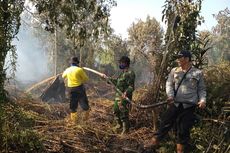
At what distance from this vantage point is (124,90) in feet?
27.0

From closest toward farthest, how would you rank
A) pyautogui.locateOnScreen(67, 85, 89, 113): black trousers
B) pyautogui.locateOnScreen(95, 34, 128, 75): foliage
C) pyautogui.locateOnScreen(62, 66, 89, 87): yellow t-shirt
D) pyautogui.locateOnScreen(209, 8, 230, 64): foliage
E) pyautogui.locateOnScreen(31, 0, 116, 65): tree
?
pyautogui.locateOnScreen(31, 0, 116, 65): tree < pyautogui.locateOnScreen(62, 66, 89, 87): yellow t-shirt < pyautogui.locateOnScreen(67, 85, 89, 113): black trousers < pyautogui.locateOnScreen(95, 34, 128, 75): foliage < pyautogui.locateOnScreen(209, 8, 230, 64): foliage

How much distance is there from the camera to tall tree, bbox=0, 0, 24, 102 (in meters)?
6.07

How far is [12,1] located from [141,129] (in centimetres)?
393

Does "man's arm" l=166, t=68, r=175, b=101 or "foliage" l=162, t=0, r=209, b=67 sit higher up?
"foliage" l=162, t=0, r=209, b=67

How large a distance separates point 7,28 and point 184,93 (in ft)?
9.87

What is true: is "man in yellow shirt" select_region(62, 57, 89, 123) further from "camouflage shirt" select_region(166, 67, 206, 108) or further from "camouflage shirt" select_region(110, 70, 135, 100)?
"camouflage shirt" select_region(166, 67, 206, 108)

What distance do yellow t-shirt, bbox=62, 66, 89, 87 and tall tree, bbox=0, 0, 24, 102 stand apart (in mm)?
3039

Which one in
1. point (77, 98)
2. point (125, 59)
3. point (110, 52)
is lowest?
point (77, 98)

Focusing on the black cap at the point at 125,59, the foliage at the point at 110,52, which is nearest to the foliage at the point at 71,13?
the black cap at the point at 125,59

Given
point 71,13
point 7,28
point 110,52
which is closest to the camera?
point 7,28

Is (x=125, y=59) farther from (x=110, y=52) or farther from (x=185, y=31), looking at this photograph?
(x=110, y=52)

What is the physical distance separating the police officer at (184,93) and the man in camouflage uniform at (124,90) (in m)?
1.65

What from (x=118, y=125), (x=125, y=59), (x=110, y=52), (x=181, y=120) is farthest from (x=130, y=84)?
(x=110, y=52)

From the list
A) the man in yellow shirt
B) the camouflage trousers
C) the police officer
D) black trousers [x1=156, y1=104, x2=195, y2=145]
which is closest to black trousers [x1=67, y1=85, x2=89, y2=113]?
the man in yellow shirt
